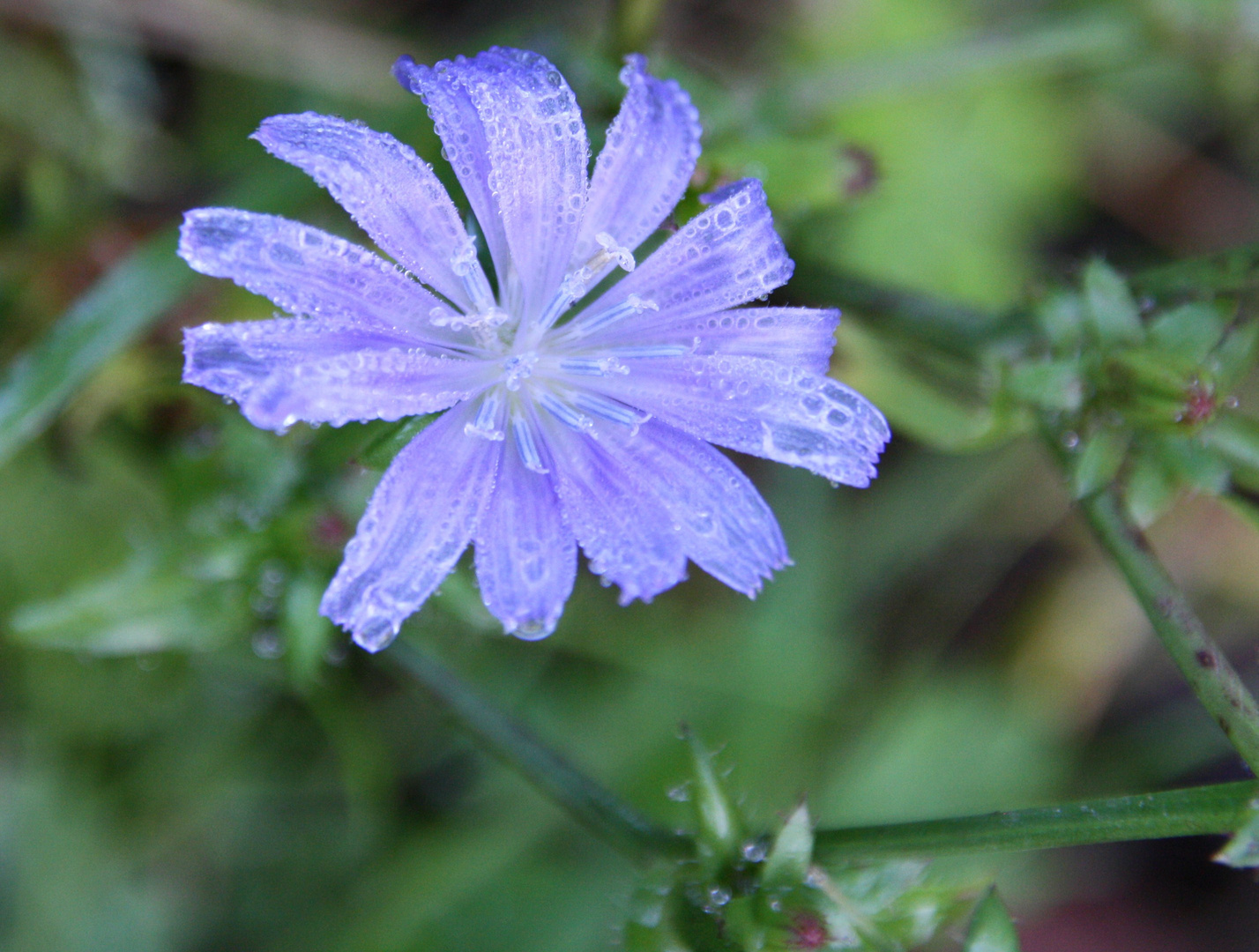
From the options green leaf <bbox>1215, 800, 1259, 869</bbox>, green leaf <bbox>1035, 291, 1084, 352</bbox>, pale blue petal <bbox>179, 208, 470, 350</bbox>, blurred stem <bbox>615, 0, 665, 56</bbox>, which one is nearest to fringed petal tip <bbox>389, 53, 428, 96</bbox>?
pale blue petal <bbox>179, 208, 470, 350</bbox>

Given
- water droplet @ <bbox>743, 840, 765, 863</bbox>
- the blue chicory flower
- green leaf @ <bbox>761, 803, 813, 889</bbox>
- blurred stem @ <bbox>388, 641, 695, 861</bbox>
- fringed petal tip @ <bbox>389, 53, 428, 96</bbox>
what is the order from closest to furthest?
the blue chicory flower
fringed petal tip @ <bbox>389, 53, 428, 96</bbox>
green leaf @ <bbox>761, 803, 813, 889</bbox>
water droplet @ <bbox>743, 840, 765, 863</bbox>
blurred stem @ <bbox>388, 641, 695, 861</bbox>

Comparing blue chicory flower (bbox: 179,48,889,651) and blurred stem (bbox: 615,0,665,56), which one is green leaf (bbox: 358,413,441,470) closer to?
blue chicory flower (bbox: 179,48,889,651)

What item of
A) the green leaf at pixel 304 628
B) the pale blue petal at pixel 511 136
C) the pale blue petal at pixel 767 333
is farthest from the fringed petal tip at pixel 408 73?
the green leaf at pixel 304 628

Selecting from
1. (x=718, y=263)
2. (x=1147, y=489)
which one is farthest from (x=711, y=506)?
(x=1147, y=489)

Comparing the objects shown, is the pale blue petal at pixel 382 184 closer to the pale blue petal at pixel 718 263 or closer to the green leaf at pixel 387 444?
the green leaf at pixel 387 444

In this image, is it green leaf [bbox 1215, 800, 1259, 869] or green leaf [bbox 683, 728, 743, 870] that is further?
green leaf [bbox 683, 728, 743, 870]

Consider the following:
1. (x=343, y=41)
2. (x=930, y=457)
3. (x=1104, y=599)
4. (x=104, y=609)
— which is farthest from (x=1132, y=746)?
(x=343, y=41)
